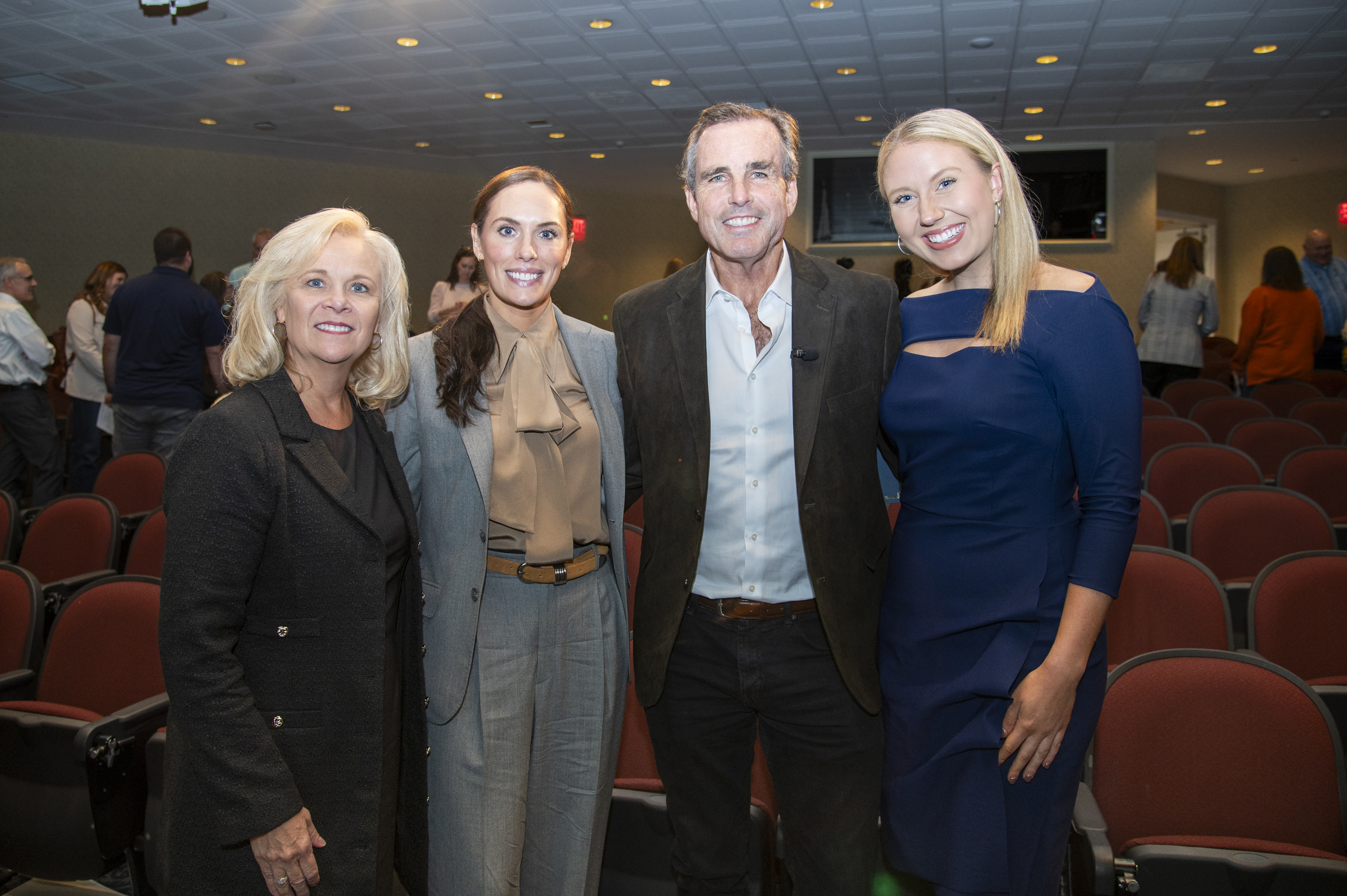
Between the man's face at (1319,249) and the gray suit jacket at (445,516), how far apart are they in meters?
8.12

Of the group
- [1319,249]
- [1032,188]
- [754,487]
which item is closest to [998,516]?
[754,487]

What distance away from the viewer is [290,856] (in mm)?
1387

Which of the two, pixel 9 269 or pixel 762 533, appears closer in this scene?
pixel 762 533

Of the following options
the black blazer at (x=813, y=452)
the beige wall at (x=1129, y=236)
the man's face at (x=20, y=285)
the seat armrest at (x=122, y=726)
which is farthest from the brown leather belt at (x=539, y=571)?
the beige wall at (x=1129, y=236)

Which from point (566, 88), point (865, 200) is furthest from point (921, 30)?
point (865, 200)

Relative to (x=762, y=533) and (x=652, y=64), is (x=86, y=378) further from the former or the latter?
(x=762, y=533)

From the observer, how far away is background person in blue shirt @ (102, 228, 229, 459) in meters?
4.95

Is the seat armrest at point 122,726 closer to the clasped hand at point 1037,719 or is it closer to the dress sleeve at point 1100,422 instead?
the clasped hand at point 1037,719

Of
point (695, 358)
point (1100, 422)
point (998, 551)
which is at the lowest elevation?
point (998, 551)

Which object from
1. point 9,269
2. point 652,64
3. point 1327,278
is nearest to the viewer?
point 9,269

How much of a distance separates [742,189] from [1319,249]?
26.0 feet

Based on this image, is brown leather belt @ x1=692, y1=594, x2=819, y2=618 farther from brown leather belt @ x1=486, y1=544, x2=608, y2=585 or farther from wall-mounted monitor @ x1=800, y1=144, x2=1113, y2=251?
wall-mounted monitor @ x1=800, y1=144, x2=1113, y2=251

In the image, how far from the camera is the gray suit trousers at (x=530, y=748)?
1.65 meters

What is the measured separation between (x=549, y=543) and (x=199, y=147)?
11.2 meters
